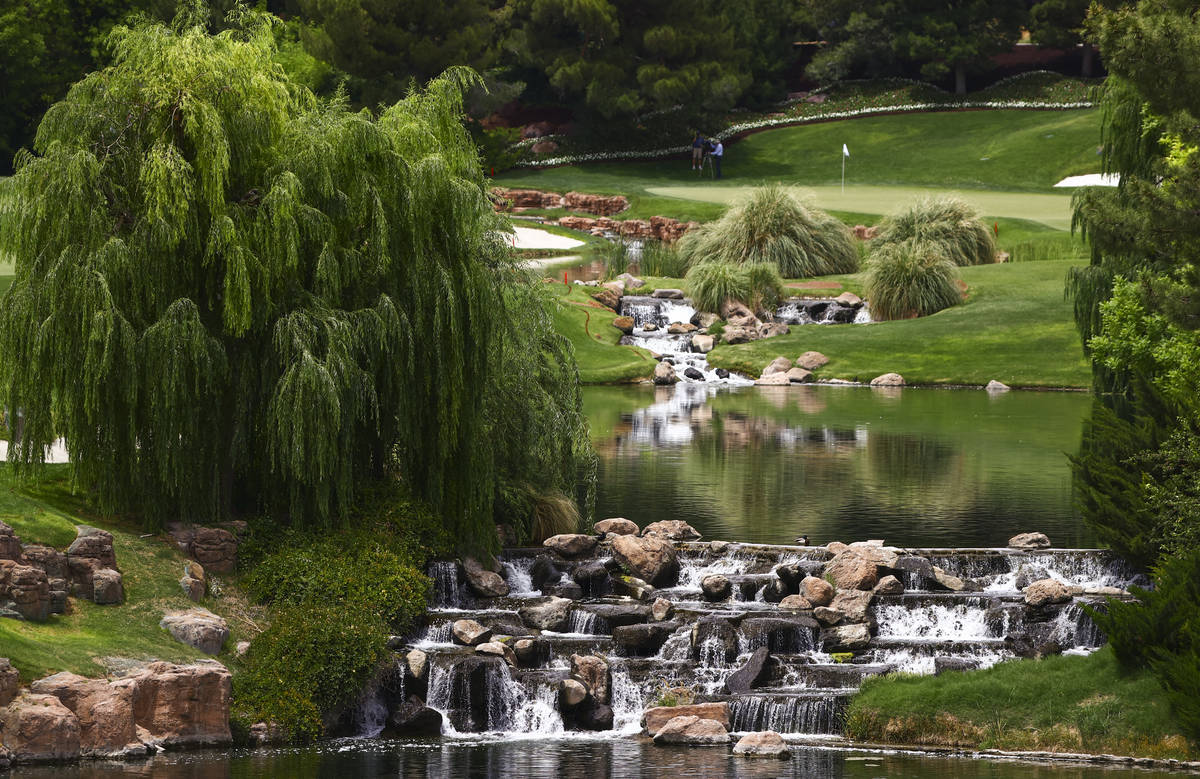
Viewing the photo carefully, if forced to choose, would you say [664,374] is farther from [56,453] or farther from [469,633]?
[469,633]

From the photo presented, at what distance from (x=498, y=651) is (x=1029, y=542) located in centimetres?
1257

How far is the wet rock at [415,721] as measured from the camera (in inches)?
910

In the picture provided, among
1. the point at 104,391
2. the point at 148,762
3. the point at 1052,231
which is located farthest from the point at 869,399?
the point at 148,762

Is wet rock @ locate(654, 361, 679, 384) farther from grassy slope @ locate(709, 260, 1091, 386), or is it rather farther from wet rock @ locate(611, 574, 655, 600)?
wet rock @ locate(611, 574, 655, 600)

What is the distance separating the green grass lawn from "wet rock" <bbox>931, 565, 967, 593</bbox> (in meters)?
53.5

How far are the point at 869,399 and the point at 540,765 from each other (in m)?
37.5

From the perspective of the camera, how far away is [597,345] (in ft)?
210

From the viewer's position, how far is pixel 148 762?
2033cm

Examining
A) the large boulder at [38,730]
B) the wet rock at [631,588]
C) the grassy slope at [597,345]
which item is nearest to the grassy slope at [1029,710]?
the wet rock at [631,588]

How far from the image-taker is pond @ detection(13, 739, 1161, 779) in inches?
799

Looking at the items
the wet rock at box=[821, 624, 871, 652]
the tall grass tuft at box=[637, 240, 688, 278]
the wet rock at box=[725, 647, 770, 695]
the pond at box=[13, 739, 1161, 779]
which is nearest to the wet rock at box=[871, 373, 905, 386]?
the tall grass tuft at box=[637, 240, 688, 278]

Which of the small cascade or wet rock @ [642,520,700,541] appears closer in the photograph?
the small cascade

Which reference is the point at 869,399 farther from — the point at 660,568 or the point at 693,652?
the point at 693,652

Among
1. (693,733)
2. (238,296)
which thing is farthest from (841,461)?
(238,296)
